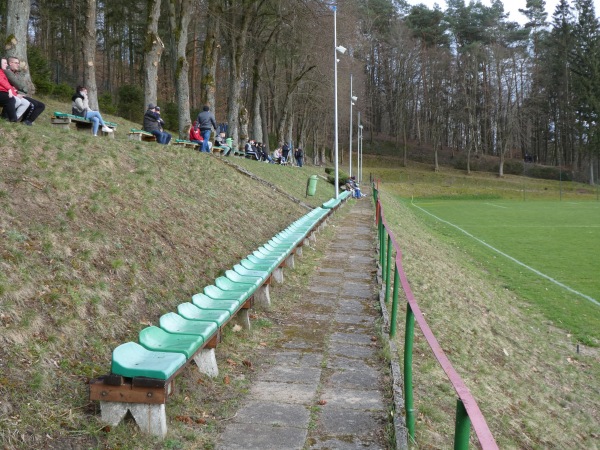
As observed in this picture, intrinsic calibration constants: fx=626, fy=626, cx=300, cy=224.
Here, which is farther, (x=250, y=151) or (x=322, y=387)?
(x=250, y=151)

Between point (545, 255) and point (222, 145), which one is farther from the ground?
point (222, 145)

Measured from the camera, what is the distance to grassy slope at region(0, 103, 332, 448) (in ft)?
12.9

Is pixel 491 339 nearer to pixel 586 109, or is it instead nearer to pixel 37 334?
pixel 37 334

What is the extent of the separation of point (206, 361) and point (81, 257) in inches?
61.7

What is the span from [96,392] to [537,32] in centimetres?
8099

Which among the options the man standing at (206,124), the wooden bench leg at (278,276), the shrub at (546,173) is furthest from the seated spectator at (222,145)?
the shrub at (546,173)

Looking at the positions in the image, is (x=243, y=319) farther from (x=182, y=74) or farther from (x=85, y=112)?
(x=182, y=74)

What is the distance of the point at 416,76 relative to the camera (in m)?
77.1

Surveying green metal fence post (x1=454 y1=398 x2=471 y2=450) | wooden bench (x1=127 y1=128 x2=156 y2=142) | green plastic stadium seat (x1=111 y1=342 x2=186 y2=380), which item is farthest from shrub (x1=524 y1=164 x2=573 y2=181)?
green metal fence post (x1=454 y1=398 x2=471 y2=450)

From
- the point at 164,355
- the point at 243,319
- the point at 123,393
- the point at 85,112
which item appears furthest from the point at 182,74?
the point at 123,393

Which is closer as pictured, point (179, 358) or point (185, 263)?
point (179, 358)

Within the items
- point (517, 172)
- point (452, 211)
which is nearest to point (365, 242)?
point (452, 211)

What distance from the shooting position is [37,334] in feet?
14.3

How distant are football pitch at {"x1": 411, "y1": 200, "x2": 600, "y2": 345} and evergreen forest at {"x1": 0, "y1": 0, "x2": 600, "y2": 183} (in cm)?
1250
